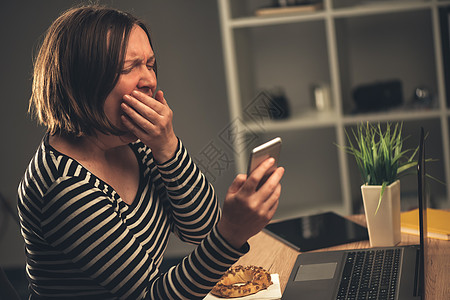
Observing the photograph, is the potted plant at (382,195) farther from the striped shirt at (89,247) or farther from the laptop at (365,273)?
the striped shirt at (89,247)

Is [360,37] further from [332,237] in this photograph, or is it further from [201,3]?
[332,237]

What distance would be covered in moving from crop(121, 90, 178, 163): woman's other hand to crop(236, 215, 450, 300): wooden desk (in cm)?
36

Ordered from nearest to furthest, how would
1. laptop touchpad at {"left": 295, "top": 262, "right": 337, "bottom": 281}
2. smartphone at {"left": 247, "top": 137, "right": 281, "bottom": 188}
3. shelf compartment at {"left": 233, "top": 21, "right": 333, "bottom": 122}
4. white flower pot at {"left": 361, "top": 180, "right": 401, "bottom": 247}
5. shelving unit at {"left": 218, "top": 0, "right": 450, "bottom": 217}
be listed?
smartphone at {"left": 247, "top": 137, "right": 281, "bottom": 188}, laptop touchpad at {"left": 295, "top": 262, "right": 337, "bottom": 281}, white flower pot at {"left": 361, "top": 180, "right": 401, "bottom": 247}, shelving unit at {"left": 218, "top": 0, "right": 450, "bottom": 217}, shelf compartment at {"left": 233, "top": 21, "right": 333, "bottom": 122}

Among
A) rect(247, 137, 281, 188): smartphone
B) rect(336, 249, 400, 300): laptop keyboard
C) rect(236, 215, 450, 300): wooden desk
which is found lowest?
rect(236, 215, 450, 300): wooden desk

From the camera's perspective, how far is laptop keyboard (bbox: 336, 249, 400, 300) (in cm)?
115

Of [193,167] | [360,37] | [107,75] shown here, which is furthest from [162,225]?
[360,37]

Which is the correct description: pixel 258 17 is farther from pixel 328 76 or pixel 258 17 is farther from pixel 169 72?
pixel 169 72

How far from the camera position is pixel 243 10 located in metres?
2.91

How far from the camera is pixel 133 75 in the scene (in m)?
1.20

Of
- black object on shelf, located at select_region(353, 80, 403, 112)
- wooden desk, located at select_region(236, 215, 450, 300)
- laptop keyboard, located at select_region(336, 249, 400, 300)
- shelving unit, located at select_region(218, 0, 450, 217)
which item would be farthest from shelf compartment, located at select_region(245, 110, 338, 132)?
laptop keyboard, located at select_region(336, 249, 400, 300)

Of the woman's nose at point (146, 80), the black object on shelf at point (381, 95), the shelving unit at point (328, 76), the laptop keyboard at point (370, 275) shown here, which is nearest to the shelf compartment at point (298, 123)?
the shelving unit at point (328, 76)

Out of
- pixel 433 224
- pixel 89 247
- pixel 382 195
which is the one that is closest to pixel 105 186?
pixel 89 247

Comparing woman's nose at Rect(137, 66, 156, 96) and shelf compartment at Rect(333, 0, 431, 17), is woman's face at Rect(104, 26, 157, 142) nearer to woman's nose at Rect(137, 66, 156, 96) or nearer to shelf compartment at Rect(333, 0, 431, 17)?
woman's nose at Rect(137, 66, 156, 96)

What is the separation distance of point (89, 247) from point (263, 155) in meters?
0.36
